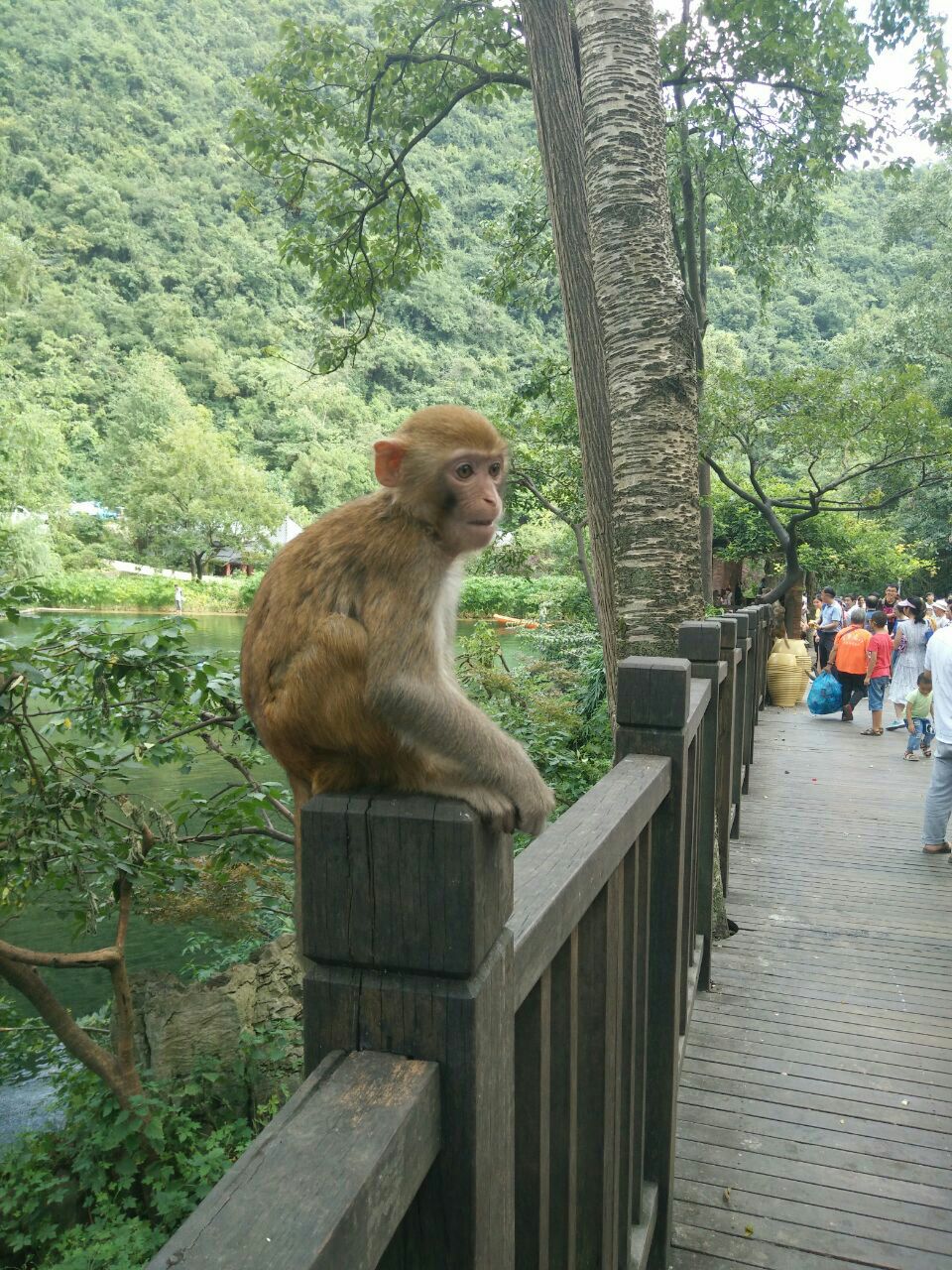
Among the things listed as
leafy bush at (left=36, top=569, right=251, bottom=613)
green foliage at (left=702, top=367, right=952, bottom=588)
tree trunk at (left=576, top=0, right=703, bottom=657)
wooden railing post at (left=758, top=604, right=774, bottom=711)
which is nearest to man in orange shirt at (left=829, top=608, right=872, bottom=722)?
wooden railing post at (left=758, top=604, right=774, bottom=711)

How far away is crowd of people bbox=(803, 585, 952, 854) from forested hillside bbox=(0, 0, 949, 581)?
4941 mm

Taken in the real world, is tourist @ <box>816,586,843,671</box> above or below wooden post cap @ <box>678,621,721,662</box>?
below

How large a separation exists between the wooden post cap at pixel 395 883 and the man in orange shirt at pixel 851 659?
36.9 feet

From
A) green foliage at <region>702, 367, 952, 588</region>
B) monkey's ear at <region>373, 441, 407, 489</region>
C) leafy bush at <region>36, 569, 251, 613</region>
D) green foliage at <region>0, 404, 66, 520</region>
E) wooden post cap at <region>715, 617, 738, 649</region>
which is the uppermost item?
green foliage at <region>0, 404, 66, 520</region>

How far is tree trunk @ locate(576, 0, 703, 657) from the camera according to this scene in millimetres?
4449

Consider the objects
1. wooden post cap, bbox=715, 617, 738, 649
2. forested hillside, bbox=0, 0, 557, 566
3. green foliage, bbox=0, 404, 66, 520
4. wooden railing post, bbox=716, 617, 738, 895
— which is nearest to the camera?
wooden railing post, bbox=716, 617, 738, 895

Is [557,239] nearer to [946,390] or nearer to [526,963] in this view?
[526,963]

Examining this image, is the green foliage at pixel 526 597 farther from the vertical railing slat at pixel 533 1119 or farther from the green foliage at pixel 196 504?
the green foliage at pixel 196 504

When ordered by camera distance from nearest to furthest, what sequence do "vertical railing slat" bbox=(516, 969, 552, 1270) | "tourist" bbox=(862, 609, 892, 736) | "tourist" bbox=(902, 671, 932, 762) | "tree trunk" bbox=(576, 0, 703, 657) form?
1. "vertical railing slat" bbox=(516, 969, 552, 1270)
2. "tree trunk" bbox=(576, 0, 703, 657)
3. "tourist" bbox=(902, 671, 932, 762)
4. "tourist" bbox=(862, 609, 892, 736)

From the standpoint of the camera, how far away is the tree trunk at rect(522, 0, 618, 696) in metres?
5.83

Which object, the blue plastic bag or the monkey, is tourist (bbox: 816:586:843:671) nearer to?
the blue plastic bag

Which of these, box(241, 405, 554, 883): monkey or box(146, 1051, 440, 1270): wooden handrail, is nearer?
box(146, 1051, 440, 1270): wooden handrail

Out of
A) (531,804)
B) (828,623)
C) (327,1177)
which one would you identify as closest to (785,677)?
(828,623)

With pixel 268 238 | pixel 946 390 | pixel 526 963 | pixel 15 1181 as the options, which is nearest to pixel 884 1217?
pixel 526 963
